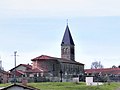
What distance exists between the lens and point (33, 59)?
12538 cm

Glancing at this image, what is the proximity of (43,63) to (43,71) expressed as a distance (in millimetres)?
3944

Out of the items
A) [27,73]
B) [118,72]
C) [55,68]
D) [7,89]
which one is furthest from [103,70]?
[7,89]

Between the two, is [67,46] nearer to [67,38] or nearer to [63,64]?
[67,38]

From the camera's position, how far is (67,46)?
145 metres

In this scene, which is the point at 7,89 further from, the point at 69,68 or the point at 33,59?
the point at 69,68

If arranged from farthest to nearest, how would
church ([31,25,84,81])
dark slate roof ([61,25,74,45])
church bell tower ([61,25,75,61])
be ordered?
church bell tower ([61,25,75,61]) → dark slate roof ([61,25,74,45]) → church ([31,25,84,81])

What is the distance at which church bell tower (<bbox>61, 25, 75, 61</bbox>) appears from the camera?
14400 centimetres

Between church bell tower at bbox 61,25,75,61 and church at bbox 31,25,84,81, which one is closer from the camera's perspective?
church at bbox 31,25,84,81

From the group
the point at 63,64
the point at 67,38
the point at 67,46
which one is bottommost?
the point at 63,64

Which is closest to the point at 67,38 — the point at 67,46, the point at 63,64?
the point at 67,46

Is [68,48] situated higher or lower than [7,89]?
higher

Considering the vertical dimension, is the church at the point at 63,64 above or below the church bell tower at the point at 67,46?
below

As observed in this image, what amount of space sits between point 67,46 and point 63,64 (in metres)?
14.1

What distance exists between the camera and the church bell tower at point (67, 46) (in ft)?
472
